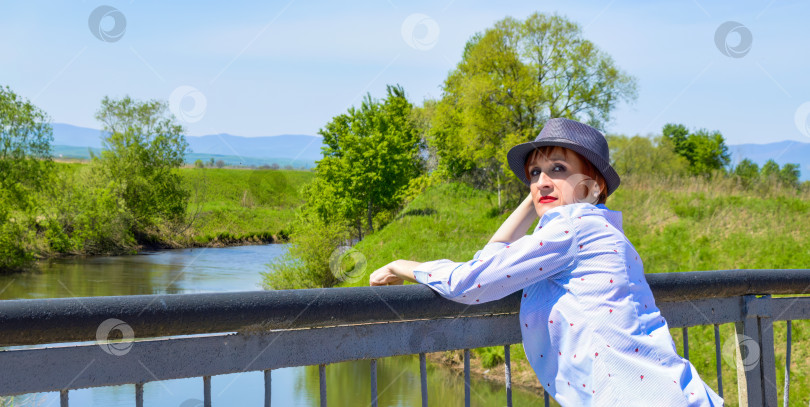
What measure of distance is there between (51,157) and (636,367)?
189 feet

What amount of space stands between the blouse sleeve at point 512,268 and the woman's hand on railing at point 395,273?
0.16 metres

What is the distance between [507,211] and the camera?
36406mm

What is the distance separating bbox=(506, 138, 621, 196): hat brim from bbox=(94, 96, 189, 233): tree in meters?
59.5

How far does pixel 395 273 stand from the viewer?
2.34 metres

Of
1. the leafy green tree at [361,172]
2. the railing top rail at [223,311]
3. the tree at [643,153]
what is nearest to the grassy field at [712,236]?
the railing top rail at [223,311]

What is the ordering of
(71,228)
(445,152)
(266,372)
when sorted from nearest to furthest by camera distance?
(266,372) → (445,152) → (71,228)

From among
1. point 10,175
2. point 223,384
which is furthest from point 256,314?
point 10,175

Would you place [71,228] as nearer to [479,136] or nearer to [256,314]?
[479,136]

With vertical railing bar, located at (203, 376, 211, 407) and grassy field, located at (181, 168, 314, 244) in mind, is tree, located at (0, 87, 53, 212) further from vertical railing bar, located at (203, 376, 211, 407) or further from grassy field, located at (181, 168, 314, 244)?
vertical railing bar, located at (203, 376, 211, 407)

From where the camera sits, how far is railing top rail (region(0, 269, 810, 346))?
1576 mm

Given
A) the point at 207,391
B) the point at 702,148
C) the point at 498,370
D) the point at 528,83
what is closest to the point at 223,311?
the point at 207,391

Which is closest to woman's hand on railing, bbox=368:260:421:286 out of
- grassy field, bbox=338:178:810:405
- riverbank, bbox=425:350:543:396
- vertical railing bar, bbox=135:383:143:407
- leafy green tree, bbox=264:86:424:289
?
vertical railing bar, bbox=135:383:143:407

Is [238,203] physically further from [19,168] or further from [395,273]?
[395,273]

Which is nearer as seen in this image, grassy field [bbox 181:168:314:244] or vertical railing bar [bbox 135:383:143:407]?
vertical railing bar [bbox 135:383:143:407]
